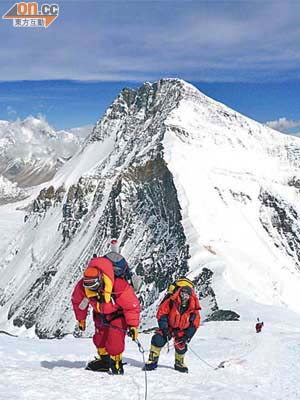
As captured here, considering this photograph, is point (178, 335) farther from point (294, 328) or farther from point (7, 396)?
point (294, 328)

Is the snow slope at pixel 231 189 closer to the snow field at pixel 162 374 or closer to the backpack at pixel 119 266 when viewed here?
the snow field at pixel 162 374

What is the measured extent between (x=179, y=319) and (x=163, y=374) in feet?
5.35

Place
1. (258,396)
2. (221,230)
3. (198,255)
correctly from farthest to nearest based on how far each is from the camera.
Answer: (221,230)
(198,255)
(258,396)

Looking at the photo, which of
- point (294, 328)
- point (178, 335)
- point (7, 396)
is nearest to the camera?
point (7, 396)

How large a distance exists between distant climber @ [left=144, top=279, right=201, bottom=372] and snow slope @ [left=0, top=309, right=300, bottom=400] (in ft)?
2.02

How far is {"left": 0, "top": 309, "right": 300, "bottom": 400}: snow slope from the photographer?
28.0 ft

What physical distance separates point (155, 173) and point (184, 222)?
22654 mm

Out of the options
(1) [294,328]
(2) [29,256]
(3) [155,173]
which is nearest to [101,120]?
(2) [29,256]

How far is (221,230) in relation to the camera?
66.7m

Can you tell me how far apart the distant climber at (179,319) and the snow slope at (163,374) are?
615 mm

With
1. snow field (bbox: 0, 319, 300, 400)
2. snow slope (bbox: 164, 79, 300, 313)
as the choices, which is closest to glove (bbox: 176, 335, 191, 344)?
snow field (bbox: 0, 319, 300, 400)

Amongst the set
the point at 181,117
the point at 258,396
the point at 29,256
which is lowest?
the point at 258,396

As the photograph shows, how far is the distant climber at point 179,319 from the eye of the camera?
11.8 metres

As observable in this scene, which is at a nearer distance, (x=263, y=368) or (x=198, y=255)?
(x=263, y=368)
